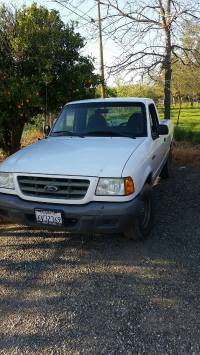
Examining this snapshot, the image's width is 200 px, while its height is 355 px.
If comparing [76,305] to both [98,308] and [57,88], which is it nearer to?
[98,308]

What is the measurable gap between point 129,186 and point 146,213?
0.83 metres

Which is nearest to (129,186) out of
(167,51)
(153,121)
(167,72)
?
(153,121)

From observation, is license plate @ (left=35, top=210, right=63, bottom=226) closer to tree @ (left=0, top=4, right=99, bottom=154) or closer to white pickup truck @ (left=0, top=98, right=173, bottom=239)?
white pickup truck @ (left=0, top=98, right=173, bottom=239)

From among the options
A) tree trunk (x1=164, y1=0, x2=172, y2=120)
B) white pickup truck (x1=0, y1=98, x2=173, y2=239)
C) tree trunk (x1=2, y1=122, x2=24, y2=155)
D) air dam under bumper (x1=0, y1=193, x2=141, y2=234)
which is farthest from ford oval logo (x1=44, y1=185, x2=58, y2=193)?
tree trunk (x1=164, y1=0, x2=172, y2=120)

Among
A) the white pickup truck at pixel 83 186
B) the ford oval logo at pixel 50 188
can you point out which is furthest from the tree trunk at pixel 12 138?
the ford oval logo at pixel 50 188

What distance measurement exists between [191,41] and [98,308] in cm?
803

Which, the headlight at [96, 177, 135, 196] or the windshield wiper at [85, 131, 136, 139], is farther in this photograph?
the windshield wiper at [85, 131, 136, 139]

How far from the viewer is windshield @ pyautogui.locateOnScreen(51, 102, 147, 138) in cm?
571

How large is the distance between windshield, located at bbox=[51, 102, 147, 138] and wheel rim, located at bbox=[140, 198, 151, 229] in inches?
40.0

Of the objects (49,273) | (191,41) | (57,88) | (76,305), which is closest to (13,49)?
(57,88)

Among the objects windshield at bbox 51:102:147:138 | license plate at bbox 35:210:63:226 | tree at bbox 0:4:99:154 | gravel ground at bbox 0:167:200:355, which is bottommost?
gravel ground at bbox 0:167:200:355

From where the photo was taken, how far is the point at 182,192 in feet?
24.1

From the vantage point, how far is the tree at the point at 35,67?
8.15 m

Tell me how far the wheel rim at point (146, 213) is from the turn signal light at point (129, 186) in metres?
0.55
